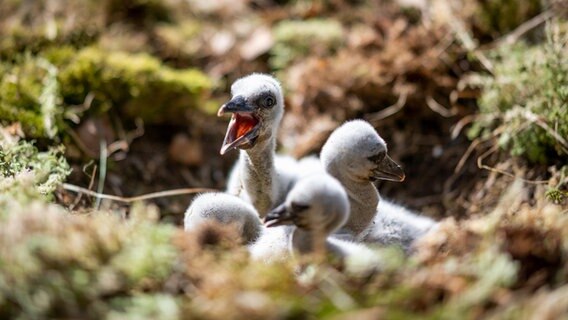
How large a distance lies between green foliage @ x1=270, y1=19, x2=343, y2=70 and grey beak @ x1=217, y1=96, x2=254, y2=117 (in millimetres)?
2078

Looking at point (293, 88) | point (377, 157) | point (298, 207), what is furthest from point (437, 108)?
point (298, 207)

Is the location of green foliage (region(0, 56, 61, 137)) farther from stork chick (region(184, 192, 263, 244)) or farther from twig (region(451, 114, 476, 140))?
twig (region(451, 114, 476, 140))

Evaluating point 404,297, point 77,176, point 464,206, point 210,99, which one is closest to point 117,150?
point 77,176

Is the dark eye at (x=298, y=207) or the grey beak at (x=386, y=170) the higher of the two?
the grey beak at (x=386, y=170)

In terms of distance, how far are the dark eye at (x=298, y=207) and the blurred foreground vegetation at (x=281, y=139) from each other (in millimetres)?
212

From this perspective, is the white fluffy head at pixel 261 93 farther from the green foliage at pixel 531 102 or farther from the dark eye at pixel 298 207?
the green foliage at pixel 531 102

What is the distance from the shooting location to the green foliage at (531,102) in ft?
10.7

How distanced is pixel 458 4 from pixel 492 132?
5.10 feet

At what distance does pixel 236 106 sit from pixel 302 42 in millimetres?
2271

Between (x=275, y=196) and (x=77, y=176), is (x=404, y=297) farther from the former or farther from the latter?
(x=77, y=176)

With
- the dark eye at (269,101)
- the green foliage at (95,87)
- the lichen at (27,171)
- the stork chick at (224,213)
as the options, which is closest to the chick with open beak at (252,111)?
the dark eye at (269,101)

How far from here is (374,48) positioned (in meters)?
4.88

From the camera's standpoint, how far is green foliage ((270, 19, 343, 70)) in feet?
17.0

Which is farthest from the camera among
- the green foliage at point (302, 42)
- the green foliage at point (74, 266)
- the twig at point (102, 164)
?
the green foliage at point (302, 42)
